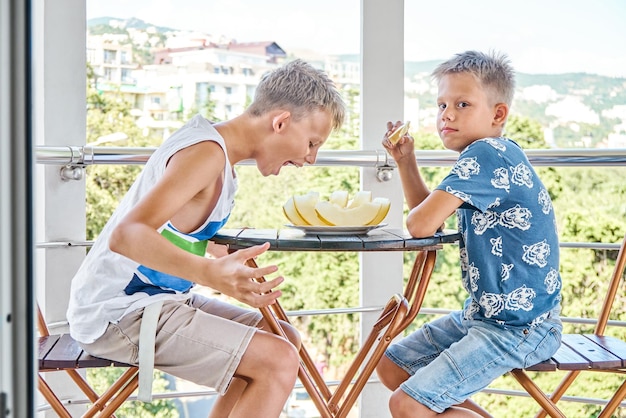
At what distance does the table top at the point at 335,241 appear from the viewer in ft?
5.59

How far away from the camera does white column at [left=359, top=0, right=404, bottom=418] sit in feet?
8.94

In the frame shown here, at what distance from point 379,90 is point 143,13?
5.42 meters

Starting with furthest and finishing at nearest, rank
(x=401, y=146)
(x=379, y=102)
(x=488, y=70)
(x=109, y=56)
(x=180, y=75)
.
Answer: (x=109, y=56)
(x=180, y=75)
(x=379, y=102)
(x=401, y=146)
(x=488, y=70)

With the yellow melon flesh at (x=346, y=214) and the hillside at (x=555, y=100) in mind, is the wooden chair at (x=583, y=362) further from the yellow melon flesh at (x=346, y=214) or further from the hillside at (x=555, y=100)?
the hillside at (x=555, y=100)

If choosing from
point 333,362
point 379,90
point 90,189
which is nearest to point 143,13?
point 90,189

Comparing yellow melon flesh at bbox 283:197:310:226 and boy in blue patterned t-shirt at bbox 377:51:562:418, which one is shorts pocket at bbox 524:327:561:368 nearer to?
boy in blue patterned t-shirt at bbox 377:51:562:418

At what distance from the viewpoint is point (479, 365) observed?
1.81 metres

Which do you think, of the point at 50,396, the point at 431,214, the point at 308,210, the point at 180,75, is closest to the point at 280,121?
the point at 308,210

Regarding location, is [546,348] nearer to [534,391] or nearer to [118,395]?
[534,391]

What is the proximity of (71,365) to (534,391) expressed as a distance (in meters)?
1.02

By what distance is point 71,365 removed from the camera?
5.63 ft

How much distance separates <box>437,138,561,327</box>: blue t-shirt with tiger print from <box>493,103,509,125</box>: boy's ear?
0.40 feet

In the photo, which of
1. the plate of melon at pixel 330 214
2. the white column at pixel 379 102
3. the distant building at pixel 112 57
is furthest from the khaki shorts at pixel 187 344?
the distant building at pixel 112 57

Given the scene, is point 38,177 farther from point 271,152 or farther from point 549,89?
point 549,89
